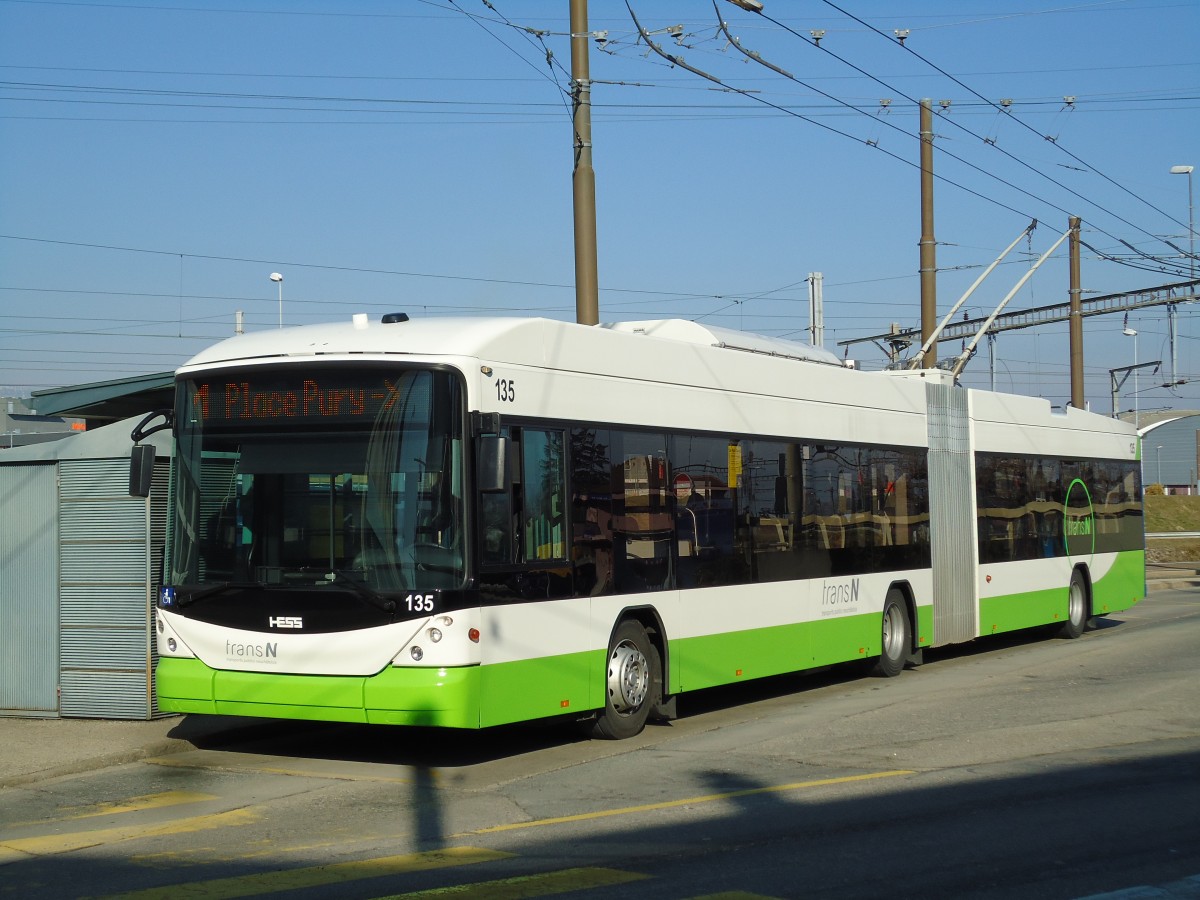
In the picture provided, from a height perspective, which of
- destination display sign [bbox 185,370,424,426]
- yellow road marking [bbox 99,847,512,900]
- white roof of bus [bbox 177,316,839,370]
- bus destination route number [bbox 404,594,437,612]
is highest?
white roof of bus [bbox 177,316,839,370]

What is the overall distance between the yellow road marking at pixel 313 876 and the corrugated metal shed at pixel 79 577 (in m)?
5.80

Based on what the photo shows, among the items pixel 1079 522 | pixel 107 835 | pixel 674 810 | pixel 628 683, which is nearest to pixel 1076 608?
pixel 1079 522

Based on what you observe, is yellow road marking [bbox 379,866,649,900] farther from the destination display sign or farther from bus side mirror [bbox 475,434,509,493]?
the destination display sign

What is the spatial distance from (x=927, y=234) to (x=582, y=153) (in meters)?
10.8

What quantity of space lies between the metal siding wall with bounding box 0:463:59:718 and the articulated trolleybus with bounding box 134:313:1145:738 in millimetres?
2469

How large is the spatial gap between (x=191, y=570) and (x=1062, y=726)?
693 cm

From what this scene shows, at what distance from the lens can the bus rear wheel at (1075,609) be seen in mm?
20953

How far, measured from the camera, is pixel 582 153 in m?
14.9

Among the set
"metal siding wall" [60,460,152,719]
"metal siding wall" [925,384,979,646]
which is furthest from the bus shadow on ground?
"metal siding wall" [925,384,979,646]

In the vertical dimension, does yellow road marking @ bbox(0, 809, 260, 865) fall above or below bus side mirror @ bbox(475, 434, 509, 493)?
below

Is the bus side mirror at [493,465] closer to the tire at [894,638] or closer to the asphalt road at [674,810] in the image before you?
the asphalt road at [674,810]

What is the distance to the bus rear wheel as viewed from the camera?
21.0 meters

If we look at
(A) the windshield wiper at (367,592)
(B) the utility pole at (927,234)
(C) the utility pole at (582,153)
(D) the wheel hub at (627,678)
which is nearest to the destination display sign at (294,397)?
(A) the windshield wiper at (367,592)

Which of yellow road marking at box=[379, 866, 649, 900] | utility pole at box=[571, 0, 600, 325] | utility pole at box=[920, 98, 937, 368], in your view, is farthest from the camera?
utility pole at box=[920, 98, 937, 368]
